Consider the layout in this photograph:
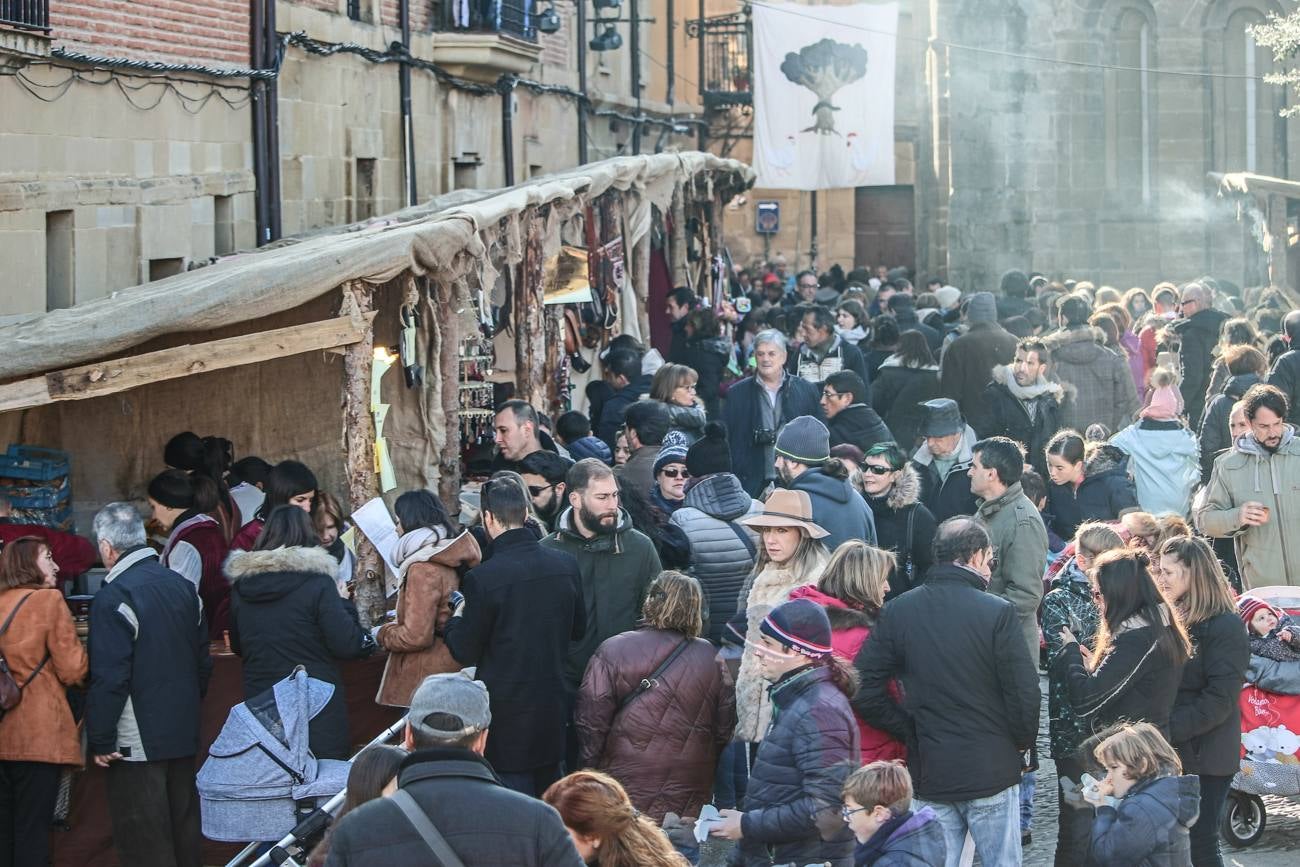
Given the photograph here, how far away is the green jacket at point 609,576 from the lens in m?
7.69

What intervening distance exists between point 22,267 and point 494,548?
4192 millimetres

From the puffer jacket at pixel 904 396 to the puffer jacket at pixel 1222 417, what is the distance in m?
1.77

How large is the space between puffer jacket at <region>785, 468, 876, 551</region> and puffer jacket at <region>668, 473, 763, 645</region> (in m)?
0.32

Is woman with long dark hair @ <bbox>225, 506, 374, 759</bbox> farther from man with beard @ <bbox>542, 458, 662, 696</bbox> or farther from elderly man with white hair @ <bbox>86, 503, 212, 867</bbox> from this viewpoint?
man with beard @ <bbox>542, 458, 662, 696</bbox>

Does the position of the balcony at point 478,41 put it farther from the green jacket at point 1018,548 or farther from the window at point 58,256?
the green jacket at point 1018,548

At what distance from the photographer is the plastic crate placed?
29.5ft

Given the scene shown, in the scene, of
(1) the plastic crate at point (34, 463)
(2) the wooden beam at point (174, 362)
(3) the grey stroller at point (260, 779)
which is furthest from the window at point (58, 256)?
(3) the grey stroller at point (260, 779)

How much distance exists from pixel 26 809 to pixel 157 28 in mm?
6008

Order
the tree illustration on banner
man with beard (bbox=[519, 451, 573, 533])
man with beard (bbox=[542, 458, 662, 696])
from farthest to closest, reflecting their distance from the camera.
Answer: the tree illustration on banner → man with beard (bbox=[519, 451, 573, 533]) → man with beard (bbox=[542, 458, 662, 696])

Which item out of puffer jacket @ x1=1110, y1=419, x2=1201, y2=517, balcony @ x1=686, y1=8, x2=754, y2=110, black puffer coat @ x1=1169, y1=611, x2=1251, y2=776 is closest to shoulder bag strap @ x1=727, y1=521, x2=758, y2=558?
black puffer coat @ x1=1169, y1=611, x2=1251, y2=776

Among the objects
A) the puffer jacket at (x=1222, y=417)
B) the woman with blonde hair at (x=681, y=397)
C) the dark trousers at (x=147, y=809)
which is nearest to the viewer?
the dark trousers at (x=147, y=809)

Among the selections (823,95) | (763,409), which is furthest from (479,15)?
(823,95)

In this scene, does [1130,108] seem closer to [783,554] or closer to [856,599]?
[783,554]

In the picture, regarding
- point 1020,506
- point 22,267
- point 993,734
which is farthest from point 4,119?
point 993,734
